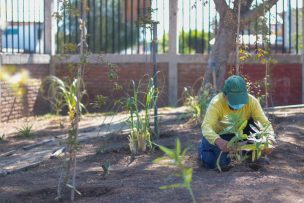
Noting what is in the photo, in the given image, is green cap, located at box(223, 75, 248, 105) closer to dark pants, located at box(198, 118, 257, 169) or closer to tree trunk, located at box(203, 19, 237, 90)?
dark pants, located at box(198, 118, 257, 169)

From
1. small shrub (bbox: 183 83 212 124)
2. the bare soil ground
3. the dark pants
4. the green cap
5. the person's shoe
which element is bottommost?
the bare soil ground

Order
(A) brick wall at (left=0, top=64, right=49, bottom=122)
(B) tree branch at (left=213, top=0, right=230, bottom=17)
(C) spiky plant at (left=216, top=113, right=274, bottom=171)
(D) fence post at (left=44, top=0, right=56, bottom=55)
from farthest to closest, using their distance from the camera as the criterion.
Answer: (D) fence post at (left=44, top=0, right=56, bottom=55)
(A) brick wall at (left=0, top=64, right=49, bottom=122)
(B) tree branch at (left=213, top=0, right=230, bottom=17)
(C) spiky plant at (left=216, top=113, right=274, bottom=171)

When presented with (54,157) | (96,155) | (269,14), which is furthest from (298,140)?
(54,157)

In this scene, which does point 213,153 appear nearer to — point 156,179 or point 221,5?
point 156,179

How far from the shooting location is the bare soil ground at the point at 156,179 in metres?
4.58

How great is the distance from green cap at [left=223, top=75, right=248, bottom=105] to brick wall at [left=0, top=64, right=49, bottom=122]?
5.77m

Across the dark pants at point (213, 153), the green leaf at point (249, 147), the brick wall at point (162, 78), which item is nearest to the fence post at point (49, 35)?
the brick wall at point (162, 78)

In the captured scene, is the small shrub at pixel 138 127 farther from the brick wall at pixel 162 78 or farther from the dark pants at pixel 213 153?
the brick wall at pixel 162 78

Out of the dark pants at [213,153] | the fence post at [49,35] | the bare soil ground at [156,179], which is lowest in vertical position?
the bare soil ground at [156,179]

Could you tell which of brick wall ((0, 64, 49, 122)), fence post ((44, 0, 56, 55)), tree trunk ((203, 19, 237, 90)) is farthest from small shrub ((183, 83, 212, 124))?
fence post ((44, 0, 56, 55))

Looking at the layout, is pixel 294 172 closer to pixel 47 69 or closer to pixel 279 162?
pixel 279 162

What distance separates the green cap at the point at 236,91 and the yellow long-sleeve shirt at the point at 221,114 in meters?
0.12

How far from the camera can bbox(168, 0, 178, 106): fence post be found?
41.0ft

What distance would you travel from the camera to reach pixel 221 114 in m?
5.53
